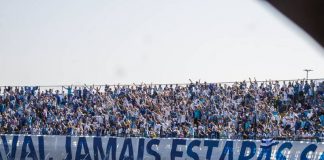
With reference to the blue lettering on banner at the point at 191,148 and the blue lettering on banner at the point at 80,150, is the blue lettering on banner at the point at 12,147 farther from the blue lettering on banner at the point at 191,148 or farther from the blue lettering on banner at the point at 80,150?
the blue lettering on banner at the point at 191,148

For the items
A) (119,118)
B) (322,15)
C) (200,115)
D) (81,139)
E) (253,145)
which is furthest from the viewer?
(119,118)

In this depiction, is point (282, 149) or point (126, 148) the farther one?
point (126, 148)

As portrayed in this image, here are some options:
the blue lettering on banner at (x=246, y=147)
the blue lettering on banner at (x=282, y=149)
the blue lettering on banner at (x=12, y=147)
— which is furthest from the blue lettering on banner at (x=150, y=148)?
the blue lettering on banner at (x=12, y=147)

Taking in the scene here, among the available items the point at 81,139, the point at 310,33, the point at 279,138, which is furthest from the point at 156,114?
the point at 310,33

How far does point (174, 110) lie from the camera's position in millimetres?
29547

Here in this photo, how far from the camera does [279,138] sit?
23.9 metres

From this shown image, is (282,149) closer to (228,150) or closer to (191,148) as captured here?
(228,150)

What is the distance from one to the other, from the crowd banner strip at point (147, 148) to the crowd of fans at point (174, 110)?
2.73 m

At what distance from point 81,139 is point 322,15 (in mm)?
25122

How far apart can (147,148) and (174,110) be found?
18.3 ft

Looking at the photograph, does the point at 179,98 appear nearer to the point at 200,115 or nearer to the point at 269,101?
the point at 200,115

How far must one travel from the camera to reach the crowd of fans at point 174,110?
25.8m

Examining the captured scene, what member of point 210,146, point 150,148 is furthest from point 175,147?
point 210,146

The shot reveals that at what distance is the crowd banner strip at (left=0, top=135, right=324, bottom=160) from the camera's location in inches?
831
